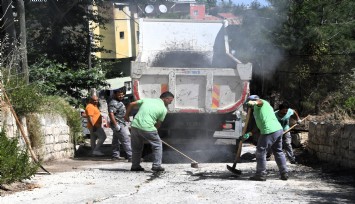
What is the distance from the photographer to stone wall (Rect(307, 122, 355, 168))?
31.9 feet

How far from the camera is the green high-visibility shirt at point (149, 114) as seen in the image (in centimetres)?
977

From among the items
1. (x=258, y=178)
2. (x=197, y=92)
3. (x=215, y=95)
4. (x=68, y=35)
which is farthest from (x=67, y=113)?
(x=68, y=35)

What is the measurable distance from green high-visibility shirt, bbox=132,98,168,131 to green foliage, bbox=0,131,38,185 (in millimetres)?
2136

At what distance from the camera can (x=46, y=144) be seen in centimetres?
1102

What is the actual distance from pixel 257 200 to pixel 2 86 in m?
4.64

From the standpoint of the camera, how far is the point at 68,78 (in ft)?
54.1

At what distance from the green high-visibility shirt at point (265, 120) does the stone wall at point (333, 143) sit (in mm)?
1417

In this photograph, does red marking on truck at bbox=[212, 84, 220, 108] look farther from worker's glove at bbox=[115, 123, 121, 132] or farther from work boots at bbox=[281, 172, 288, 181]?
work boots at bbox=[281, 172, 288, 181]

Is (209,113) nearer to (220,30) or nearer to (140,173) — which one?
(140,173)

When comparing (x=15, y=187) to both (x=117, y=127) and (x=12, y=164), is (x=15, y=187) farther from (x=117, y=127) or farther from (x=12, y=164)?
(x=117, y=127)

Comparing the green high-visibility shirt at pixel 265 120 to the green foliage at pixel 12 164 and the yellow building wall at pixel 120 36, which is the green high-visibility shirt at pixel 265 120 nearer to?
the green foliage at pixel 12 164

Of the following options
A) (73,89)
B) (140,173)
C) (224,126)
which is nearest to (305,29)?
(224,126)

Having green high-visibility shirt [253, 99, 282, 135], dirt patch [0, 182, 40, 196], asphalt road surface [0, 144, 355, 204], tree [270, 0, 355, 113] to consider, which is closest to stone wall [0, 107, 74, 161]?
asphalt road surface [0, 144, 355, 204]

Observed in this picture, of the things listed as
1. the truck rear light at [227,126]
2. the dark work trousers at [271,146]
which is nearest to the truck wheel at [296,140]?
the truck rear light at [227,126]
